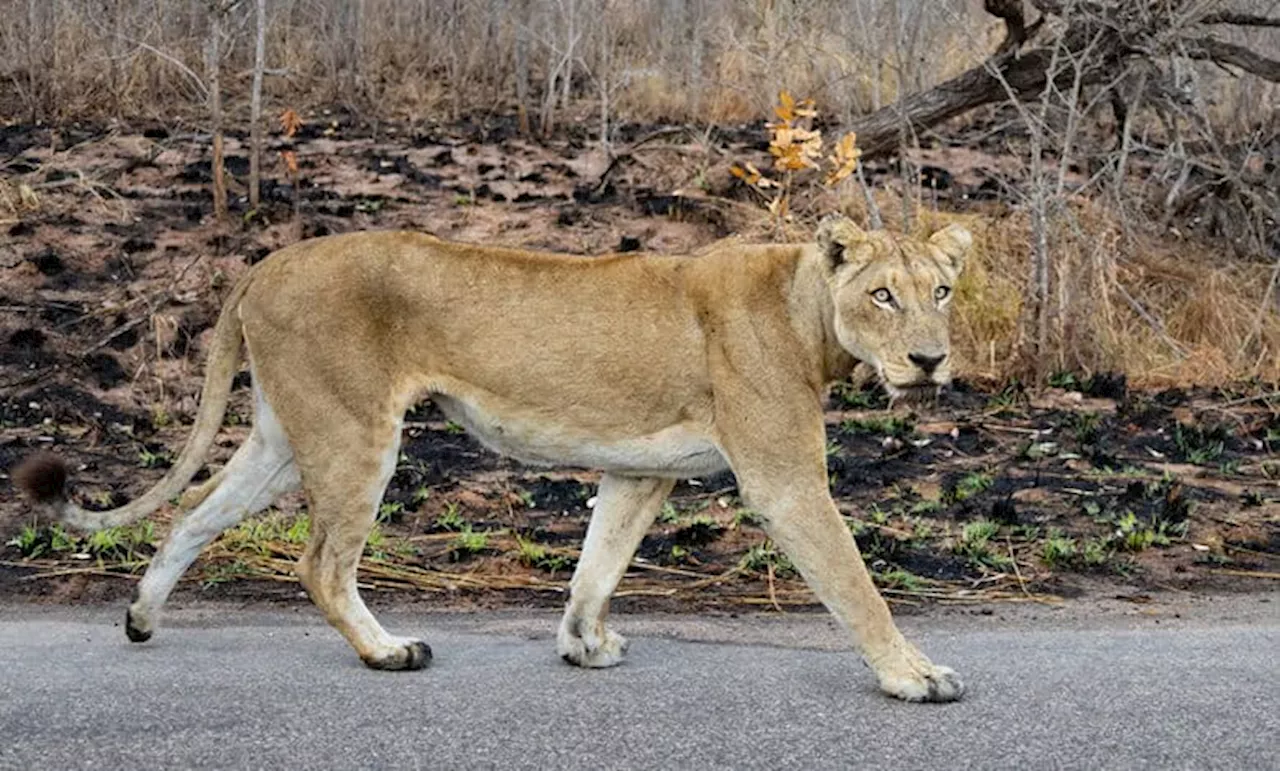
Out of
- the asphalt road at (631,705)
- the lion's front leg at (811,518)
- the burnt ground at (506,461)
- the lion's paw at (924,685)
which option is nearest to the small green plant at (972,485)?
the burnt ground at (506,461)

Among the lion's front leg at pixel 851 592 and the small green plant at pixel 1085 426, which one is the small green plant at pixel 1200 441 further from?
the lion's front leg at pixel 851 592

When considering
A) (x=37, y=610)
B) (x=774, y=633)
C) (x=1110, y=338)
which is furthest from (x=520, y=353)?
(x=1110, y=338)

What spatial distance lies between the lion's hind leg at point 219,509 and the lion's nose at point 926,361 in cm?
205

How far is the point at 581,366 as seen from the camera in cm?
568

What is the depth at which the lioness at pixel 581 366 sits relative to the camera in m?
5.47

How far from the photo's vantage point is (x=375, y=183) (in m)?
14.2

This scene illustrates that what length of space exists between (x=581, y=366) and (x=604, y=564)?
0.66 meters

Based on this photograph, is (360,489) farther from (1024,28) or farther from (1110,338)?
(1024,28)

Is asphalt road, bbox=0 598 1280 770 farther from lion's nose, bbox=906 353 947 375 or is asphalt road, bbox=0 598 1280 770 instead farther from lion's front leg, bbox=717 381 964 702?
lion's nose, bbox=906 353 947 375

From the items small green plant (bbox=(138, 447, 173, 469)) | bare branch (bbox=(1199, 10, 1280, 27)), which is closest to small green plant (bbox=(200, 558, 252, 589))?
small green plant (bbox=(138, 447, 173, 469))

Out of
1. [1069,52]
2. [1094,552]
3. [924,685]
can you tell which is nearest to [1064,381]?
[1069,52]

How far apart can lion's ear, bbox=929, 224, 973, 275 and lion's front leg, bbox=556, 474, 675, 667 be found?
117 centimetres

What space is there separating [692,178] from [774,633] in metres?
7.85

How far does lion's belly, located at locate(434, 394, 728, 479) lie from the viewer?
5.64 metres
